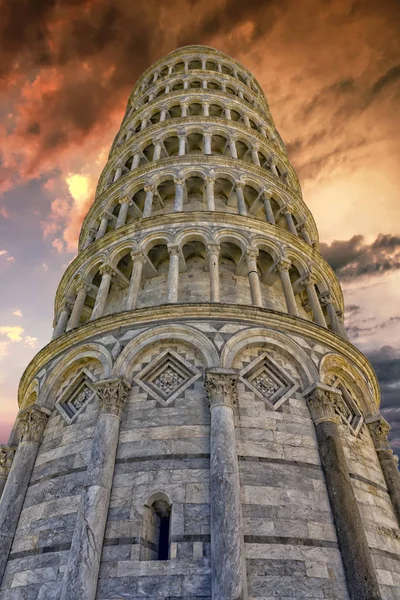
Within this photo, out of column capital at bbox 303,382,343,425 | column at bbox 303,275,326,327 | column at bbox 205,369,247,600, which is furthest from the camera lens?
column at bbox 303,275,326,327

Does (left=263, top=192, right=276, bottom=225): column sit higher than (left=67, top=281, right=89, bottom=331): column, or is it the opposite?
(left=263, top=192, right=276, bottom=225): column

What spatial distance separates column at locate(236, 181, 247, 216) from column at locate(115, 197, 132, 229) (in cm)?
469

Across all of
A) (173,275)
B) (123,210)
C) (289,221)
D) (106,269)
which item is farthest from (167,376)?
(289,221)

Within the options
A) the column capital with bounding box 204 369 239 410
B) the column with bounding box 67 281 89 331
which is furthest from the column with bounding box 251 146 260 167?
the column capital with bounding box 204 369 239 410

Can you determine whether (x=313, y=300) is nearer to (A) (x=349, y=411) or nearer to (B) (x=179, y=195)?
(A) (x=349, y=411)

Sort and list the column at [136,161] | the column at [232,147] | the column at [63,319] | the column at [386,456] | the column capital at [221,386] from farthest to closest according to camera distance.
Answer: the column at [136,161] < the column at [232,147] < the column at [63,319] < the column at [386,456] < the column capital at [221,386]

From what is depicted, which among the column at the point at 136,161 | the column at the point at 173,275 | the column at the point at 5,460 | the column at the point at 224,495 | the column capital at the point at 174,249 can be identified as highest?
the column at the point at 136,161

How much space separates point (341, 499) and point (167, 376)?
4.85 m

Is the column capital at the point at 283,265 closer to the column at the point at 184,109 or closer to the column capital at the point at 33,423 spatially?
the column capital at the point at 33,423

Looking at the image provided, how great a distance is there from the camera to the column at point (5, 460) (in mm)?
12289

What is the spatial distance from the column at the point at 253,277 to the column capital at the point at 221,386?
3382 millimetres

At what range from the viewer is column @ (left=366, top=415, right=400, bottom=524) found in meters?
10.8

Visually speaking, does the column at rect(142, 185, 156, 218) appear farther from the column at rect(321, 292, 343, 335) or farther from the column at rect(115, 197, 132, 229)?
the column at rect(321, 292, 343, 335)

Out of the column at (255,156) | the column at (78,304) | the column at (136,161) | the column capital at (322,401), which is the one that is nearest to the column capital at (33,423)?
the column at (78,304)
